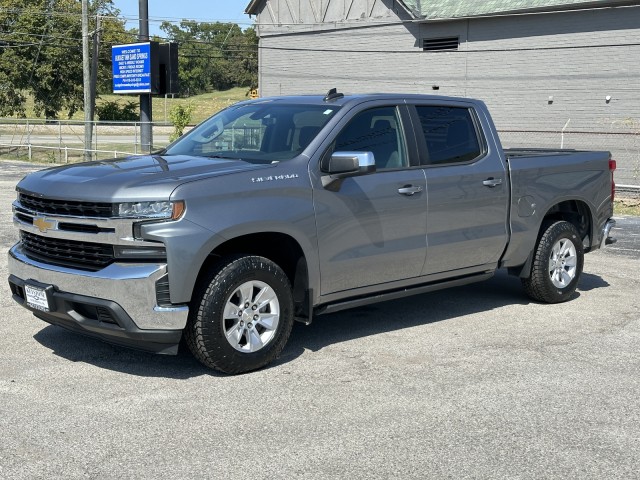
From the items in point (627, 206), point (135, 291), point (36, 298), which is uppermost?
point (135, 291)

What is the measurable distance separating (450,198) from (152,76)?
23.4 m

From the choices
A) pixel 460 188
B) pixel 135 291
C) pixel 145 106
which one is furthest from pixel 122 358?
pixel 145 106

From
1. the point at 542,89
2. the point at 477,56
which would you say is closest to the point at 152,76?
the point at 477,56

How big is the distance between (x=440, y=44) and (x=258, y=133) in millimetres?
24066

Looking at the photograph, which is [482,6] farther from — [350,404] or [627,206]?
[350,404]

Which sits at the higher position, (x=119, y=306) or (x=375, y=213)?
(x=375, y=213)

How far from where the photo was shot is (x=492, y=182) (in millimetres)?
7277

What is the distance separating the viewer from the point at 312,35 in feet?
111

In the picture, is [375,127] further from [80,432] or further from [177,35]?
[177,35]

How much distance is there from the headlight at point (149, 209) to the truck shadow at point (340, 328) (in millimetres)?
1180

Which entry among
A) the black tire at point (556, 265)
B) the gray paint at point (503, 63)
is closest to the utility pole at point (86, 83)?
the gray paint at point (503, 63)

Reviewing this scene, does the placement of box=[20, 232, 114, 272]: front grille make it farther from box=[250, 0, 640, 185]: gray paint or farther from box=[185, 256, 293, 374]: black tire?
box=[250, 0, 640, 185]: gray paint

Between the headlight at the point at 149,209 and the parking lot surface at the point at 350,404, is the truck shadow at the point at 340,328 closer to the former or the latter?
the parking lot surface at the point at 350,404

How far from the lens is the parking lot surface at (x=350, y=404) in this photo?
4301 millimetres
